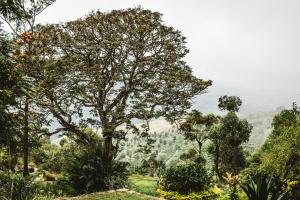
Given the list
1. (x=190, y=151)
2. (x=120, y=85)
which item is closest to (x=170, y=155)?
(x=190, y=151)

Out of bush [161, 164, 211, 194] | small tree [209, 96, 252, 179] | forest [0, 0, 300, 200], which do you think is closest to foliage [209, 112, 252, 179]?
small tree [209, 96, 252, 179]

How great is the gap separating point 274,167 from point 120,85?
9800mm

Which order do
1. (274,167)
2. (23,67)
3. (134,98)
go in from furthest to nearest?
(134,98)
(23,67)
(274,167)

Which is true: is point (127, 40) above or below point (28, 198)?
above

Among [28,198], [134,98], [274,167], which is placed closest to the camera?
[28,198]

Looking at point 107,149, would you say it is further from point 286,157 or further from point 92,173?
point 286,157

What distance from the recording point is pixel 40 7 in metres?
18.6

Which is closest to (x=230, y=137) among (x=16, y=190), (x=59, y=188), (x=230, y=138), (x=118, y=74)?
(x=230, y=138)

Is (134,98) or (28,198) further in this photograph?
(134,98)

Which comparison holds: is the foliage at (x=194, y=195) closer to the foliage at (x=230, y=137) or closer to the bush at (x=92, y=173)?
the bush at (x=92, y=173)

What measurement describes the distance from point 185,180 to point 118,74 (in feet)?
23.6

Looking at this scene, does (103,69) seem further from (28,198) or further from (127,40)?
(28,198)

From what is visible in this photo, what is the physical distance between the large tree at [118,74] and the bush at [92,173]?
1.15 m

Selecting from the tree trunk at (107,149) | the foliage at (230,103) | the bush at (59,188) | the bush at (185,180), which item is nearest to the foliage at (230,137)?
the foliage at (230,103)
